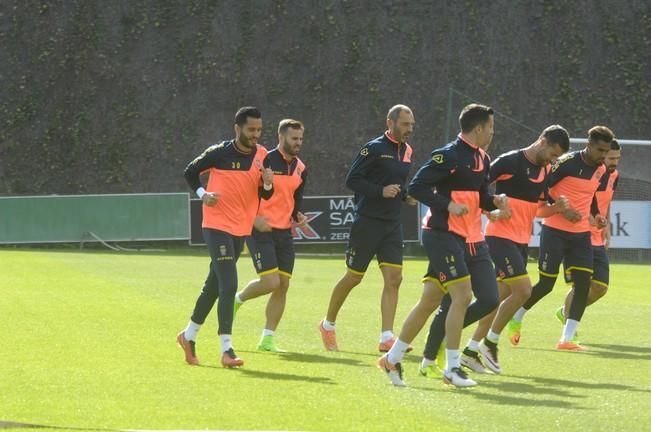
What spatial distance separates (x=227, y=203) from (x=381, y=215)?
219 cm

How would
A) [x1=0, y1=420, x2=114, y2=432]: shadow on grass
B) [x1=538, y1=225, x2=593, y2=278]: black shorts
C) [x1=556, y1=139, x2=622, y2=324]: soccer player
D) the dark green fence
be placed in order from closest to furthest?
[x1=0, y1=420, x2=114, y2=432]: shadow on grass
[x1=538, y1=225, x2=593, y2=278]: black shorts
[x1=556, y1=139, x2=622, y2=324]: soccer player
the dark green fence

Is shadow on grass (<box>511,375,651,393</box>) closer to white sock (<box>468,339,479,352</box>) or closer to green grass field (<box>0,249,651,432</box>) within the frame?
green grass field (<box>0,249,651,432</box>)

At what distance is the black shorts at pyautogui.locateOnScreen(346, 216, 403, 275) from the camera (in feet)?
42.9

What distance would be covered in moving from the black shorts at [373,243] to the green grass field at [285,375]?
2.73ft

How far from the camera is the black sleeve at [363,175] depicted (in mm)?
12531

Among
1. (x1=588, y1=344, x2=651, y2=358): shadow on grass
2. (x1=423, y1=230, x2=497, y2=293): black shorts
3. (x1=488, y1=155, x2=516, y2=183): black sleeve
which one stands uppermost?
(x1=488, y1=155, x2=516, y2=183): black sleeve

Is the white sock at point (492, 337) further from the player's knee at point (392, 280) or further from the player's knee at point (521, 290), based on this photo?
the player's knee at point (392, 280)

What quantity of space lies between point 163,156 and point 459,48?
9914mm


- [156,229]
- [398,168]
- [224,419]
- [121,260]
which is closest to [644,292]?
[398,168]

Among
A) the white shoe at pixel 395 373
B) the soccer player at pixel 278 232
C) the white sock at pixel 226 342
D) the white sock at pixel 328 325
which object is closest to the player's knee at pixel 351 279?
the white sock at pixel 328 325

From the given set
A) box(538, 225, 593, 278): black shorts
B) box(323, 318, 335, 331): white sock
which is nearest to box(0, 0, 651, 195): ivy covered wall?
box(538, 225, 593, 278): black shorts

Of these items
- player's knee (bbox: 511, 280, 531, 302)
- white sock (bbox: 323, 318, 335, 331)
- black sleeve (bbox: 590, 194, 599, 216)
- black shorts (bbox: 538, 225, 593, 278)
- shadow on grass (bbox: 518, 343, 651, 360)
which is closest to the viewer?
player's knee (bbox: 511, 280, 531, 302)

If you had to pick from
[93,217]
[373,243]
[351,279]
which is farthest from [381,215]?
[93,217]

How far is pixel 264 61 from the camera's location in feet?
141
